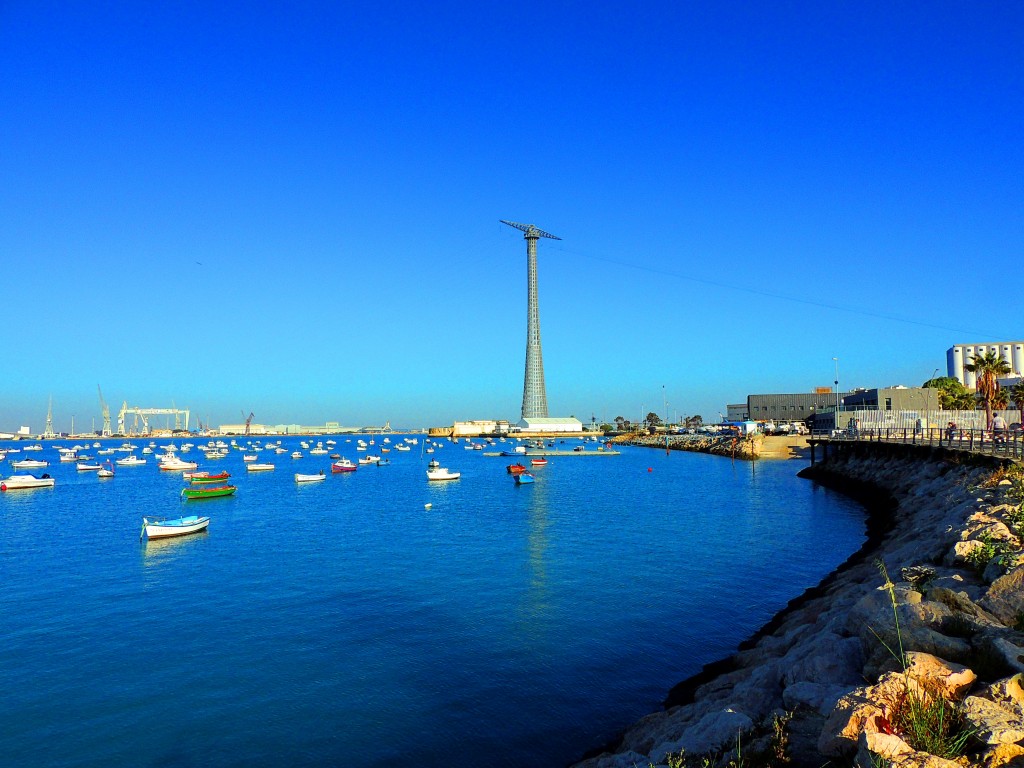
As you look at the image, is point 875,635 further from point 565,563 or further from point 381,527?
point 381,527

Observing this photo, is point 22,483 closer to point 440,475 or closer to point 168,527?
point 440,475

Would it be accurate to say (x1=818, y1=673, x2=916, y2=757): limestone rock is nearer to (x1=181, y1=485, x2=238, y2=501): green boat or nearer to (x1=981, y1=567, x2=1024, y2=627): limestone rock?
(x1=981, y1=567, x2=1024, y2=627): limestone rock

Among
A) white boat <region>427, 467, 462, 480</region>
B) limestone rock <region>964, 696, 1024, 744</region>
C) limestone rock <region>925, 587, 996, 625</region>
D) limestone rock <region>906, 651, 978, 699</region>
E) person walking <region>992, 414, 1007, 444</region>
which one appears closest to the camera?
limestone rock <region>964, 696, 1024, 744</region>

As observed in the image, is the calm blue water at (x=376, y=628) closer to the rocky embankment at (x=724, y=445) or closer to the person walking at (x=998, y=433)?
the person walking at (x=998, y=433)

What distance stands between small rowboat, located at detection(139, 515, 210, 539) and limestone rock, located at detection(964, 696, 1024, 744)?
152ft

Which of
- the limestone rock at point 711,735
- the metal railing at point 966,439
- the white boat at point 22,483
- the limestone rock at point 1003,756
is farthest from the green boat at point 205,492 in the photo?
the limestone rock at point 1003,756

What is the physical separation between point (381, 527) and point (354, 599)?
2159cm

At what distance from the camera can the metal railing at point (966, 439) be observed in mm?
38344

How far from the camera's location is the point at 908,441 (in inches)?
2447

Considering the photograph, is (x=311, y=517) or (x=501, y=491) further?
(x=501, y=491)

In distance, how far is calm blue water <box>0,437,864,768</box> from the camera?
16.2 m

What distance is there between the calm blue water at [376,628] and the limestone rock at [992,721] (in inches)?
364

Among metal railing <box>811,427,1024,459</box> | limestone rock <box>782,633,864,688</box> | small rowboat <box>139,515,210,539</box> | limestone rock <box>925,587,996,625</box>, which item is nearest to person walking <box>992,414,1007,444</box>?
metal railing <box>811,427,1024,459</box>

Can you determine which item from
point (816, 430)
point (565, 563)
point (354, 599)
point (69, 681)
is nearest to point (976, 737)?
point (69, 681)
